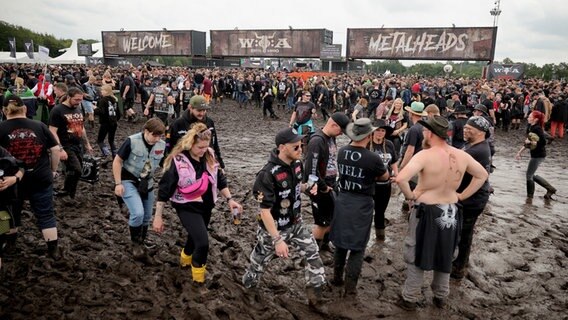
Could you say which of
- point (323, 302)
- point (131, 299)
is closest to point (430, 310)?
A: point (323, 302)

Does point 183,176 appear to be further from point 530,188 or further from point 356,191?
point 530,188

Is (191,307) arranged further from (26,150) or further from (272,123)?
(272,123)

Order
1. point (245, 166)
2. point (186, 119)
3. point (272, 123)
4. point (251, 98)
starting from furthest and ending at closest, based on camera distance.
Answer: point (251, 98), point (272, 123), point (245, 166), point (186, 119)

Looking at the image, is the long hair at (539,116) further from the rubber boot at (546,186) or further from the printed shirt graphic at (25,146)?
the printed shirt graphic at (25,146)

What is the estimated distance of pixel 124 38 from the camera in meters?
39.0

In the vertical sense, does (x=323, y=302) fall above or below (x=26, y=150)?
below

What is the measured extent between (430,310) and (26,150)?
452 centimetres

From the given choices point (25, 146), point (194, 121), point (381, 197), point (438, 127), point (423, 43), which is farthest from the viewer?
point (423, 43)

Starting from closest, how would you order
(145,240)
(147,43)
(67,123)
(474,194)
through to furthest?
(474,194), (145,240), (67,123), (147,43)

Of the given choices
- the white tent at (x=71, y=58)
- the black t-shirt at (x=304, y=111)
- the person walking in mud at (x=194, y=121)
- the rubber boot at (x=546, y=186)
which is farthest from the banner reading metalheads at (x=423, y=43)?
the white tent at (x=71, y=58)

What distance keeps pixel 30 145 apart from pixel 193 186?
1902mm

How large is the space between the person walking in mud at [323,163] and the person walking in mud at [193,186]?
98cm

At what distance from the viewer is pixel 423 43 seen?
1171 inches

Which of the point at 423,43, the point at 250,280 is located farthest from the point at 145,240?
the point at 423,43
